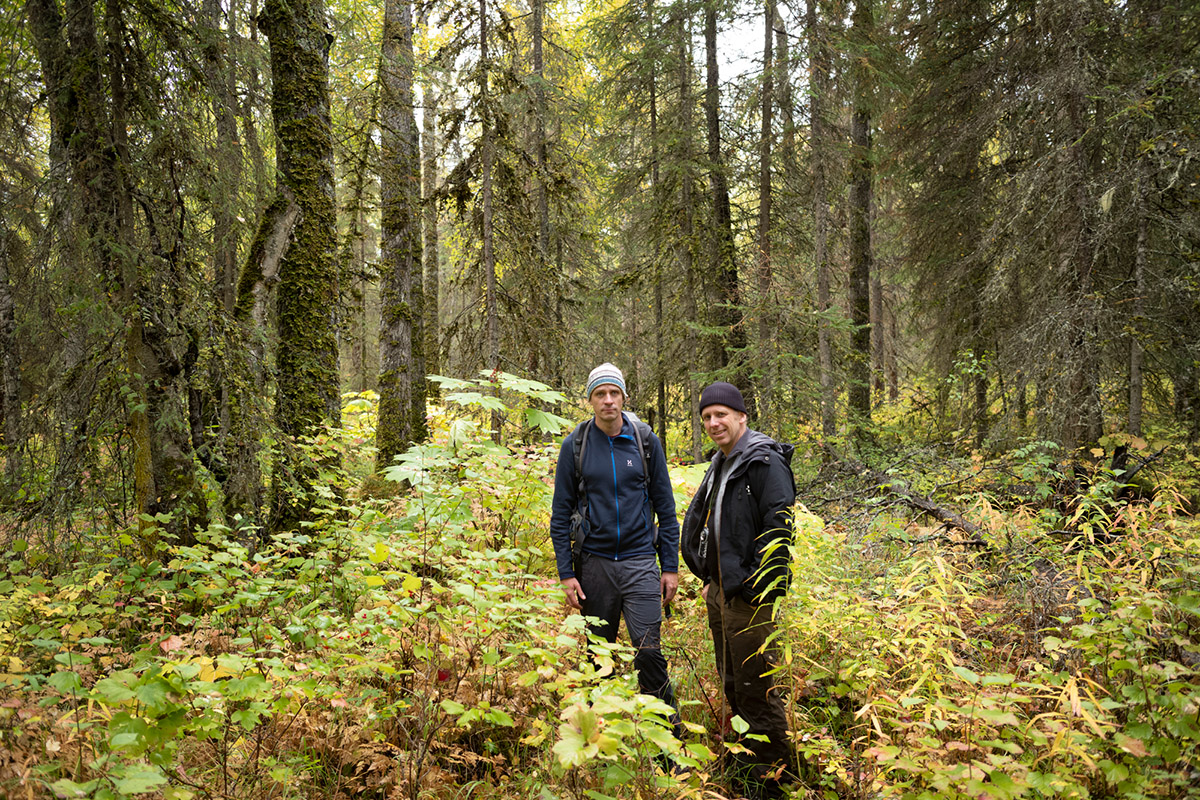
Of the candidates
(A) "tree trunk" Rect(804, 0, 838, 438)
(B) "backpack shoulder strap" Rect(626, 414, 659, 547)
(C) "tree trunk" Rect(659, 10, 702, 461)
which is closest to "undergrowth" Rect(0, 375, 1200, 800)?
(B) "backpack shoulder strap" Rect(626, 414, 659, 547)

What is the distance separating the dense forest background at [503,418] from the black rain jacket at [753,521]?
0.36 metres

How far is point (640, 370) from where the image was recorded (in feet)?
65.9

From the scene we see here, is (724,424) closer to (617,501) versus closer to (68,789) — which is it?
(617,501)

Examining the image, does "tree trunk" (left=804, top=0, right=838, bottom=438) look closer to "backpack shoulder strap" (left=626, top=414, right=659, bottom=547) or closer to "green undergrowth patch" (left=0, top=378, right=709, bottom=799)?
"backpack shoulder strap" (left=626, top=414, right=659, bottom=547)

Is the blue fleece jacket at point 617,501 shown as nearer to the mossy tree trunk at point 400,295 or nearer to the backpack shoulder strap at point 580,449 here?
the backpack shoulder strap at point 580,449

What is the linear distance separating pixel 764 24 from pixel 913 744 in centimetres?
1306

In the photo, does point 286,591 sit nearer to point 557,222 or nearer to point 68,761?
point 68,761

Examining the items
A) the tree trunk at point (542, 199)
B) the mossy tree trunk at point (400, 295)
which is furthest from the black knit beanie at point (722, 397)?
the tree trunk at point (542, 199)

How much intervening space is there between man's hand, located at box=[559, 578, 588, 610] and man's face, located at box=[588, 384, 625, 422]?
1.13 m

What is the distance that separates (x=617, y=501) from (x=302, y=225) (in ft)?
13.4

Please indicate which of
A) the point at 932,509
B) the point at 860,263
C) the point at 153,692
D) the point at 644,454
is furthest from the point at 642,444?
the point at 860,263

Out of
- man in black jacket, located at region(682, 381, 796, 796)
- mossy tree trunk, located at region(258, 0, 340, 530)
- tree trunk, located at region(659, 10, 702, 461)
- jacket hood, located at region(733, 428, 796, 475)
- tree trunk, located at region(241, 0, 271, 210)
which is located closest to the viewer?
man in black jacket, located at region(682, 381, 796, 796)

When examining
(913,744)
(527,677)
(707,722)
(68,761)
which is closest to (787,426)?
(707,722)

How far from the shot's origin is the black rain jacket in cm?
341
